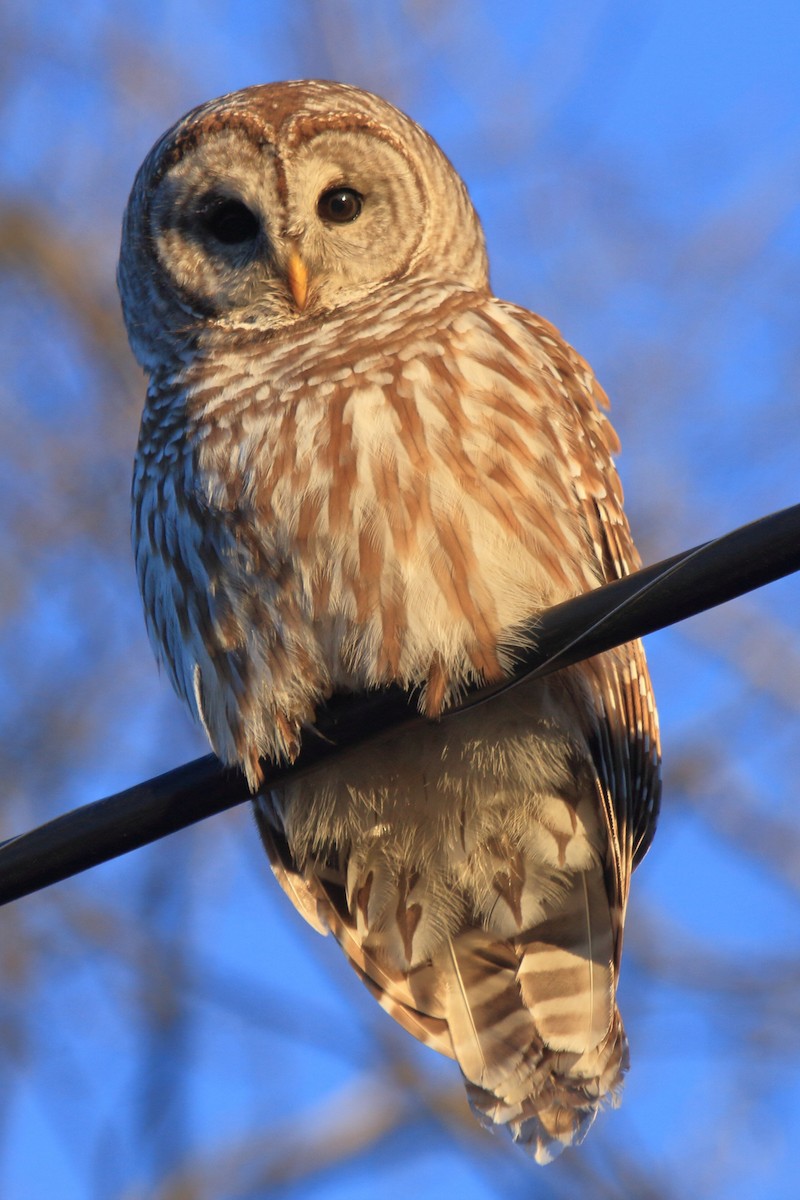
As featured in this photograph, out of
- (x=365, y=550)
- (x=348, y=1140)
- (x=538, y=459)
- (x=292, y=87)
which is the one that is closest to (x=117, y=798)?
(x=365, y=550)

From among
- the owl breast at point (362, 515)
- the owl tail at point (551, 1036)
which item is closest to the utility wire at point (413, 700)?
the owl breast at point (362, 515)

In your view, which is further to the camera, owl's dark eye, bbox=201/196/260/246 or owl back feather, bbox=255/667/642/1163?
owl's dark eye, bbox=201/196/260/246

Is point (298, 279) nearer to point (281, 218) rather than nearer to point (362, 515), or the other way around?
point (281, 218)

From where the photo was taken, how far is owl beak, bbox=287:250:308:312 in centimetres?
446

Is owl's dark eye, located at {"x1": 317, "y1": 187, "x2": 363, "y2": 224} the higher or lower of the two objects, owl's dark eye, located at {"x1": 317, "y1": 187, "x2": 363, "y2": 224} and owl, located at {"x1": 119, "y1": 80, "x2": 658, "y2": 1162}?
the higher

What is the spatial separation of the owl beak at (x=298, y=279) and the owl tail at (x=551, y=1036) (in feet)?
5.93

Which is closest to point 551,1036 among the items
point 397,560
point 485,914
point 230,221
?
point 485,914

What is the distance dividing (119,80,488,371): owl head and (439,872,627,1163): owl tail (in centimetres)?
189

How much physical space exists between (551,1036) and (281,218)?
8.12 ft

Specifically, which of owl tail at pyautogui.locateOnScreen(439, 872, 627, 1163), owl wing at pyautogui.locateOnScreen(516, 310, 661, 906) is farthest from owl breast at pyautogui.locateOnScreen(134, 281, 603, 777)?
owl tail at pyautogui.locateOnScreen(439, 872, 627, 1163)

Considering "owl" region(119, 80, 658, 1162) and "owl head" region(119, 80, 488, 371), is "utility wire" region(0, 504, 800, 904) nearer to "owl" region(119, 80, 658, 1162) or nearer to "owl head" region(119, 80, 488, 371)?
"owl" region(119, 80, 658, 1162)

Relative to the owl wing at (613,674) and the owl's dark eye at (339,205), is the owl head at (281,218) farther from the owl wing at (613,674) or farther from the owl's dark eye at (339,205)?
the owl wing at (613,674)

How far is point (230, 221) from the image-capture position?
4.84m

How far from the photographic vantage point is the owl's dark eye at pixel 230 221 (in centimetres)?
479
